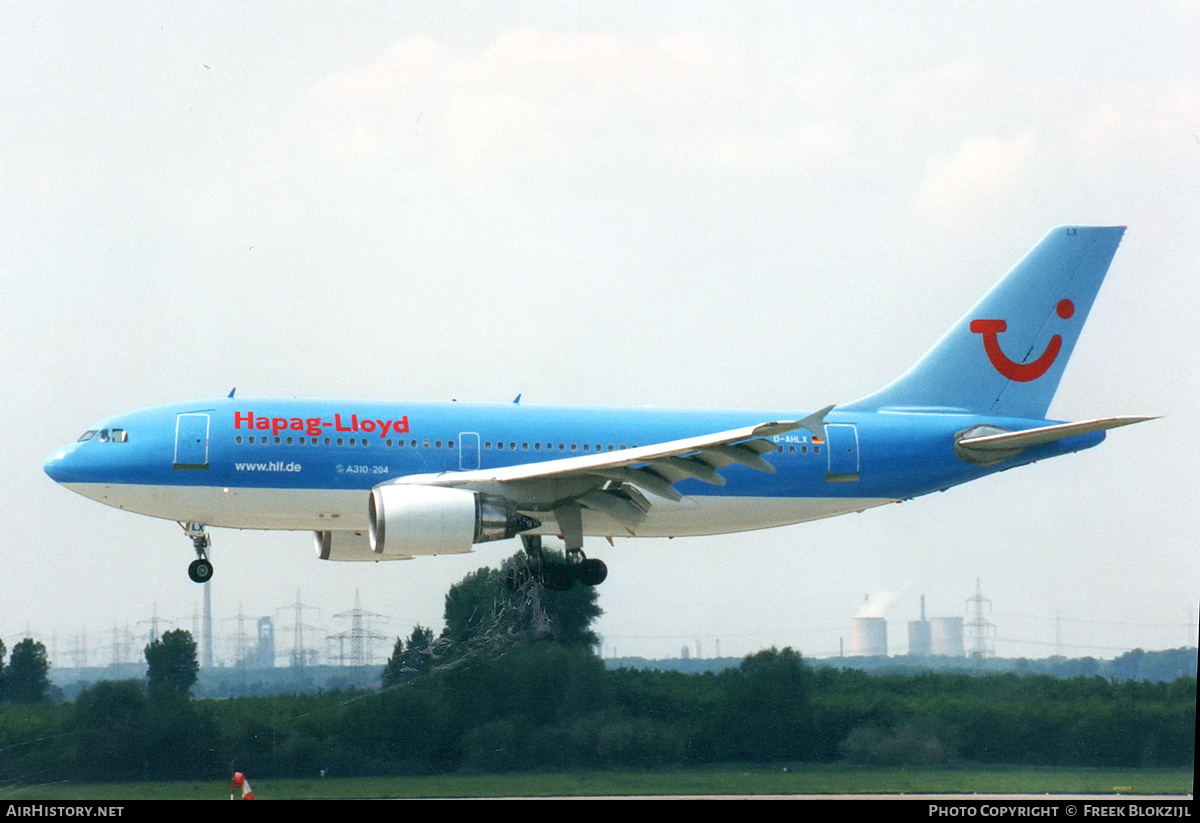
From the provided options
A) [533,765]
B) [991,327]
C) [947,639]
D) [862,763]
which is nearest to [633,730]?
[533,765]

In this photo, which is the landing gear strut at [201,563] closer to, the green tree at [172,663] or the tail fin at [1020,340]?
the green tree at [172,663]

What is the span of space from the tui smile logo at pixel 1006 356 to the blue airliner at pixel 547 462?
0.17 ft

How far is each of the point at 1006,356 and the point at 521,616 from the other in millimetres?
12485

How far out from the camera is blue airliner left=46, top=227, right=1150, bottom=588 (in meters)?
34.5

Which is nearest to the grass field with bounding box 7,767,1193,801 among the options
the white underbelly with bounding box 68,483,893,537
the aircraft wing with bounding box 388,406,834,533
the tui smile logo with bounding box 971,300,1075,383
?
the white underbelly with bounding box 68,483,893,537

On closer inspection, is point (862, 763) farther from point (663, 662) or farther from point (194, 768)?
point (194, 768)

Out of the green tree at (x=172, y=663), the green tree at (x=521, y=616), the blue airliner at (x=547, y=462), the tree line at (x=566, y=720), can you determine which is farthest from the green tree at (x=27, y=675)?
the green tree at (x=521, y=616)

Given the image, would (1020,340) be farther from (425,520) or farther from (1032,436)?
(425,520)

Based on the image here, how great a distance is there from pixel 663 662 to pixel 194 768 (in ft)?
34.0

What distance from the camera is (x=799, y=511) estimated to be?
1510 inches

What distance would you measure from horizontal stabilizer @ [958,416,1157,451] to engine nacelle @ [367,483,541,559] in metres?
10.8

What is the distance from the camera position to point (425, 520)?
111 ft

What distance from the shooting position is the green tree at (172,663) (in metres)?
38.4
